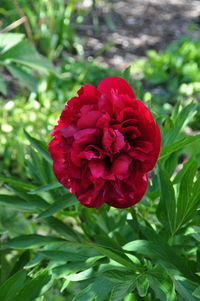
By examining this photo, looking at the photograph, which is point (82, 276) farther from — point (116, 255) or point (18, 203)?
point (18, 203)

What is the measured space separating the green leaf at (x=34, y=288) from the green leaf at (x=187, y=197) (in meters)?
0.31

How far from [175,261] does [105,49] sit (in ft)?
9.04

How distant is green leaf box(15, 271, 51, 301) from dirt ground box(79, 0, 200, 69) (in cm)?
263

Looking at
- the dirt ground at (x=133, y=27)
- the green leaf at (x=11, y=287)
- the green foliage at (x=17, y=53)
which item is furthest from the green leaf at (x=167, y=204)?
the dirt ground at (x=133, y=27)

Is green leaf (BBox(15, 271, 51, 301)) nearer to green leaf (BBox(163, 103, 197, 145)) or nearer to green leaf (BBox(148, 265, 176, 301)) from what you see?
green leaf (BBox(148, 265, 176, 301))

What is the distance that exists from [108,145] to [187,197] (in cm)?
28

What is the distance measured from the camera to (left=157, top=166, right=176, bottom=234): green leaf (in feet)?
3.57

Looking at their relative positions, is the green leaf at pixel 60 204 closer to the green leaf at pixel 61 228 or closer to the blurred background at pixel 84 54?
the green leaf at pixel 61 228

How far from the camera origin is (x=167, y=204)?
3.64 ft

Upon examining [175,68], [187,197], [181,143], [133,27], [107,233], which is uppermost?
[181,143]

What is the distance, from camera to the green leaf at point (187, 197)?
104cm

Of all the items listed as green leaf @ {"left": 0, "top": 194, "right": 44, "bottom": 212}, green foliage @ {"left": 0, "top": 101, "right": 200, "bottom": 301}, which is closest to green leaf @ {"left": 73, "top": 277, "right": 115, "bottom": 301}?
green foliage @ {"left": 0, "top": 101, "right": 200, "bottom": 301}

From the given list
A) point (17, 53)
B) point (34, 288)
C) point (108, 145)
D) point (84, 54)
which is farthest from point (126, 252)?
point (84, 54)

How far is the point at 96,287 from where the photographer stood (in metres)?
1.02
